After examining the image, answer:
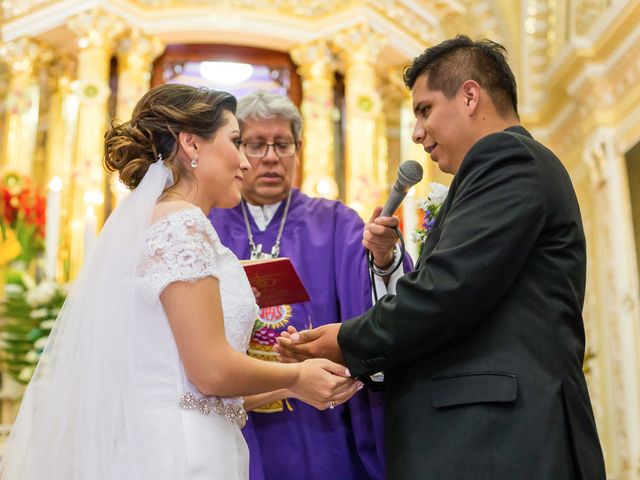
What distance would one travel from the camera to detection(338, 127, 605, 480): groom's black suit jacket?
6.98 feet

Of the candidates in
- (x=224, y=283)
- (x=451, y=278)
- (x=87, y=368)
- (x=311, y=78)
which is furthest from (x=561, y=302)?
(x=311, y=78)

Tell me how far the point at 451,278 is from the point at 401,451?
500mm

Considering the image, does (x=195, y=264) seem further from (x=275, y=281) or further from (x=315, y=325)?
(x=315, y=325)

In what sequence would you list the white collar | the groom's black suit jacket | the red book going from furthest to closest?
the white collar → the red book → the groom's black suit jacket

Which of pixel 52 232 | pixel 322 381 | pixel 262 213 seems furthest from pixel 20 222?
pixel 322 381

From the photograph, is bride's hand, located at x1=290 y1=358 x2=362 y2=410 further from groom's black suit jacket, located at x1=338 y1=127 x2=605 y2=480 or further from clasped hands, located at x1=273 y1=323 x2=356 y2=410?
groom's black suit jacket, located at x1=338 y1=127 x2=605 y2=480

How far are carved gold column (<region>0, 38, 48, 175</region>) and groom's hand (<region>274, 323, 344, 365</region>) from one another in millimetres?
4627

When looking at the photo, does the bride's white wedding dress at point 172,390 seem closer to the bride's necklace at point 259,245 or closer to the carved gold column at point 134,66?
the bride's necklace at point 259,245

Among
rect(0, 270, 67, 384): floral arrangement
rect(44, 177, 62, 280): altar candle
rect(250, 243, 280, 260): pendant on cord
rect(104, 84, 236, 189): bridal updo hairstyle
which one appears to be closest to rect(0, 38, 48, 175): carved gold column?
rect(44, 177, 62, 280): altar candle

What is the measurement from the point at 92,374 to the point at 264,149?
4.50 feet

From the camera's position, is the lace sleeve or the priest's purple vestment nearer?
the lace sleeve

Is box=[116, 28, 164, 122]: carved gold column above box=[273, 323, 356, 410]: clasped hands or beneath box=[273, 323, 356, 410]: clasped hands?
above

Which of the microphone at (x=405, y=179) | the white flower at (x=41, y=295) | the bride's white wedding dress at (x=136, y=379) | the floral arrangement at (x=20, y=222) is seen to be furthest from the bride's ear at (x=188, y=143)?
the floral arrangement at (x=20, y=222)

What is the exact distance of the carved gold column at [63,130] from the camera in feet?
21.3
